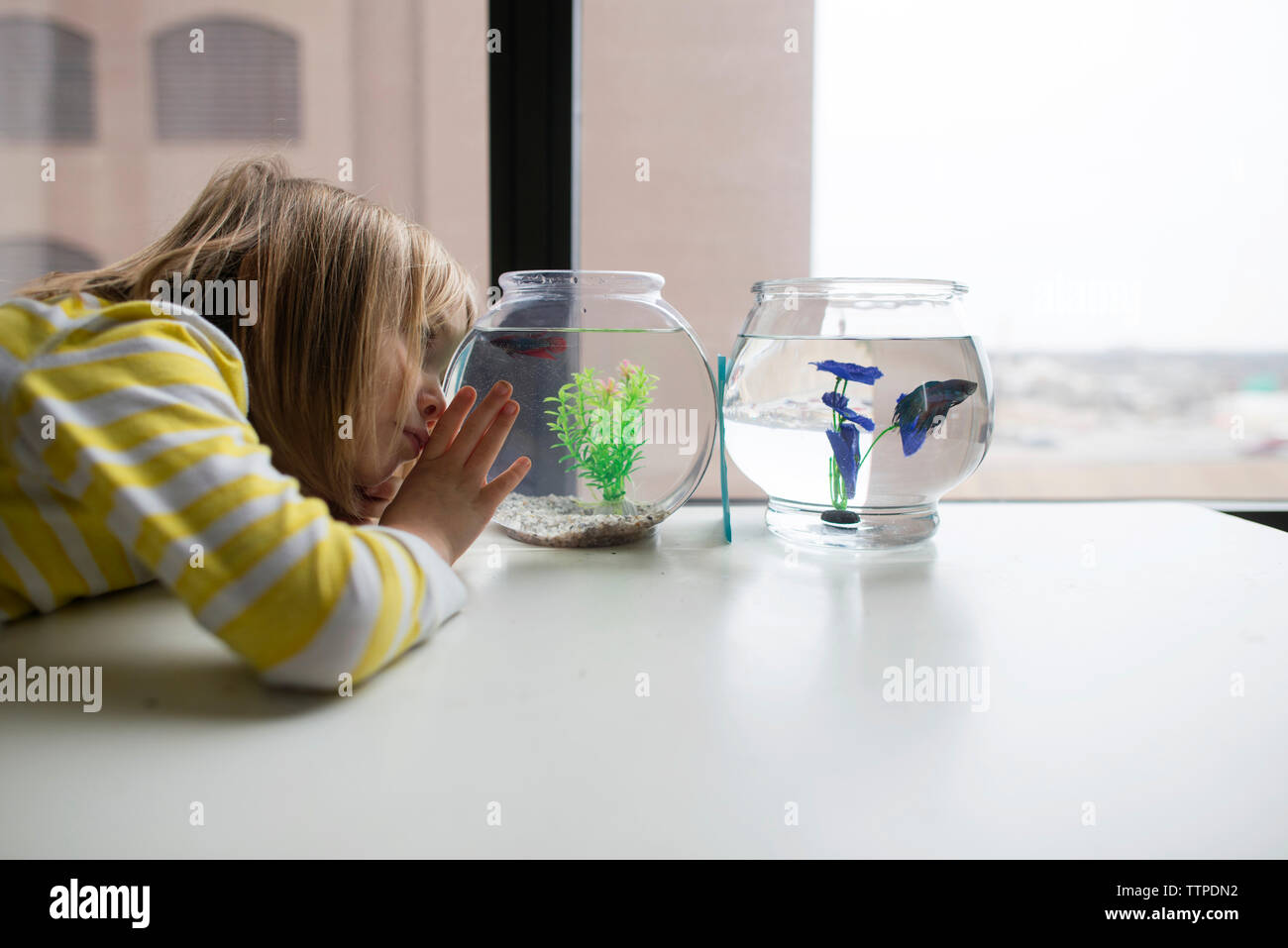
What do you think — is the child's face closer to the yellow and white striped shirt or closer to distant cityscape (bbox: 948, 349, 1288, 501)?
the yellow and white striped shirt

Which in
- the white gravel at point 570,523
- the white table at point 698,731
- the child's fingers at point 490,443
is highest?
the child's fingers at point 490,443

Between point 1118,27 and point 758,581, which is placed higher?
point 1118,27

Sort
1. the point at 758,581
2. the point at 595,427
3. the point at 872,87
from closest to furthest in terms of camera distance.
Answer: the point at 758,581 < the point at 595,427 < the point at 872,87

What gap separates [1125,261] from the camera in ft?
5.80

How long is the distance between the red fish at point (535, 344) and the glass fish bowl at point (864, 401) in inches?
8.7

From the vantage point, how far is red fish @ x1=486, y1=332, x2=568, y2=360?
36.9 inches

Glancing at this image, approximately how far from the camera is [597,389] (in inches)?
37.6

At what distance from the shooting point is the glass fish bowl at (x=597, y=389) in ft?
3.11

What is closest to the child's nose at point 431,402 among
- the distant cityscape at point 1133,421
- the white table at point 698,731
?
the white table at point 698,731

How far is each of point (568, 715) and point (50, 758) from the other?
287mm

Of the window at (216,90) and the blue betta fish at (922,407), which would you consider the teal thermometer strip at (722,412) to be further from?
the window at (216,90)

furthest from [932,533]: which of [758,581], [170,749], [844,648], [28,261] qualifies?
[28,261]

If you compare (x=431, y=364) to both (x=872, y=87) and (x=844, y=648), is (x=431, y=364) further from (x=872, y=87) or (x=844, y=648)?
(x=872, y=87)

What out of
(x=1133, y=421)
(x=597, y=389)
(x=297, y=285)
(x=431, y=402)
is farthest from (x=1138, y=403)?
(x=297, y=285)
